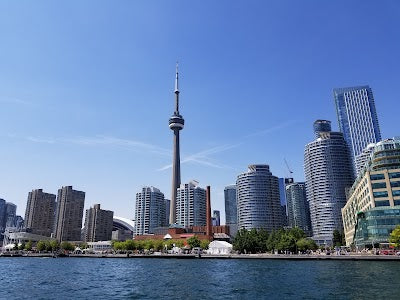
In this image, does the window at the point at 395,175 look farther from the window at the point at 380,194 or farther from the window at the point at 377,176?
the window at the point at 380,194

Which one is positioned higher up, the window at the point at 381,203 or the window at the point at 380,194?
the window at the point at 380,194

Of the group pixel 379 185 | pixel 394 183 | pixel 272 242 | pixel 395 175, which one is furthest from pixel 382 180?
pixel 272 242

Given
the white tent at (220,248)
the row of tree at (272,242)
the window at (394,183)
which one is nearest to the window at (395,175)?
the window at (394,183)

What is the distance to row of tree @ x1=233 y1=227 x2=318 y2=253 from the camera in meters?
140

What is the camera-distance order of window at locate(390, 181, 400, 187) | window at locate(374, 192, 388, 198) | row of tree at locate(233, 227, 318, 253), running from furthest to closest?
row of tree at locate(233, 227, 318, 253)
window at locate(374, 192, 388, 198)
window at locate(390, 181, 400, 187)

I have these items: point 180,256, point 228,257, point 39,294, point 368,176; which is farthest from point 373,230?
point 39,294

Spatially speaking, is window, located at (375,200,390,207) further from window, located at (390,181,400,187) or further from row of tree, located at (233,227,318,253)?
row of tree, located at (233,227,318,253)

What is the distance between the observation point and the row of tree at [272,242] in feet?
460

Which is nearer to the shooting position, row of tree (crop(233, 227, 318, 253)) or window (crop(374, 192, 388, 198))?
window (crop(374, 192, 388, 198))

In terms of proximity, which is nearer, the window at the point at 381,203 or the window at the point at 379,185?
the window at the point at 381,203

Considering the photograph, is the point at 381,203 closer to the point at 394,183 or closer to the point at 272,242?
the point at 394,183

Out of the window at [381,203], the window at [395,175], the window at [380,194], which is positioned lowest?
the window at [381,203]

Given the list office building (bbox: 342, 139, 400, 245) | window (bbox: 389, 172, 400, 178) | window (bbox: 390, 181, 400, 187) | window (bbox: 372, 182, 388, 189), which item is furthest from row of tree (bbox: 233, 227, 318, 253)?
window (bbox: 389, 172, 400, 178)

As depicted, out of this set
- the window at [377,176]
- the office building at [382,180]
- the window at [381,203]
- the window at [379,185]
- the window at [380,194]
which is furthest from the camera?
the window at [377,176]
